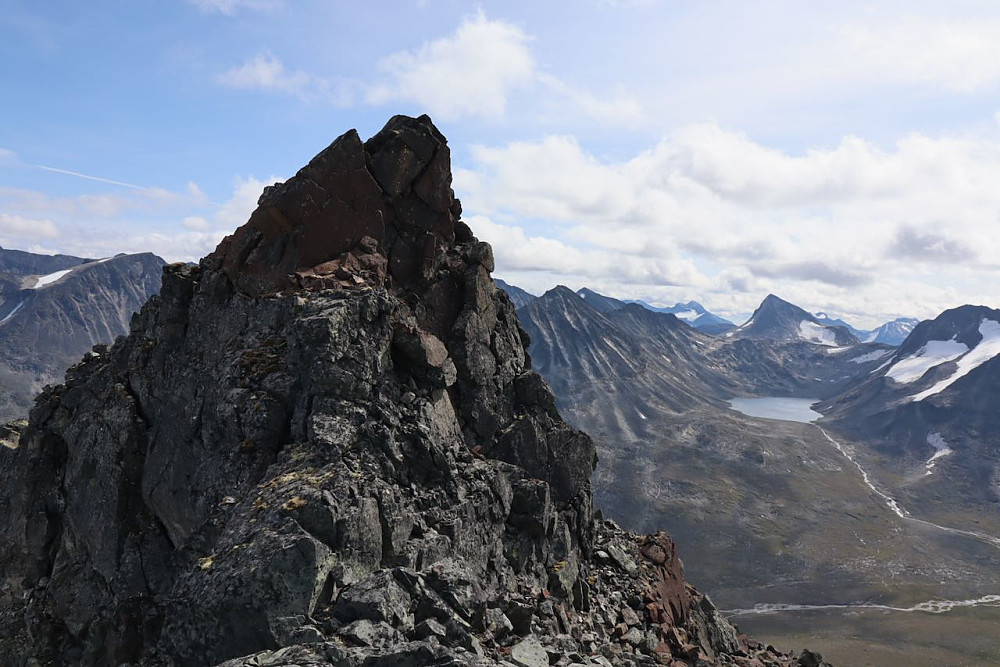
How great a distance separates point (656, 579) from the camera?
4297 cm

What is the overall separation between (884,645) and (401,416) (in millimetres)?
142275

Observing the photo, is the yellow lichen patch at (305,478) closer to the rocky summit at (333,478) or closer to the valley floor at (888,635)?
the rocky summit at (333,478)

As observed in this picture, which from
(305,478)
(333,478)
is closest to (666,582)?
(333,478)

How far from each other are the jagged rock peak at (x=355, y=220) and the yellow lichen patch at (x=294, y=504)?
13855 millimetres

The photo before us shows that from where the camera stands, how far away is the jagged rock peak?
34594 mm

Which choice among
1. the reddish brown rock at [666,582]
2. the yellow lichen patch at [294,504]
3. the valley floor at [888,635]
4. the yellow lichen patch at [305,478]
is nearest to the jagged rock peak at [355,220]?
the yellow lichen patch at [305,478]

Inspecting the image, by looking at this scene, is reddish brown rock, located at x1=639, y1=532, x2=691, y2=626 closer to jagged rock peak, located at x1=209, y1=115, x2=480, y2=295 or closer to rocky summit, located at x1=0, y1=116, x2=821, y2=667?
rocky summit, located at x1=0, y1=116, x2=821, y2=667

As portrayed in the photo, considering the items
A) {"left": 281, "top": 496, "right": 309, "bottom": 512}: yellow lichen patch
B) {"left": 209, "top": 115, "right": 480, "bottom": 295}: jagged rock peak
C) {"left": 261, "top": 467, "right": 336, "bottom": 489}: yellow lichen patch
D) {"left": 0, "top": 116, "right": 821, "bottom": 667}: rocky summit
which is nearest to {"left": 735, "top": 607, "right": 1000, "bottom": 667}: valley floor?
{"left": 0, "top": 116, "right": 821, "bottom": 667}: rocky summit

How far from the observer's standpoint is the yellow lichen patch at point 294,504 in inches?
858

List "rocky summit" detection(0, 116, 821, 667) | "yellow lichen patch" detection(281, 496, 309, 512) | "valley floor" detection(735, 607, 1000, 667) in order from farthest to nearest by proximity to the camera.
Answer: "valley floor" detection(735, 607, 1000, 667)
"yellow lichen patch" detection(281, 496, 309, 512)
"rocky summit" detection(0, 116, 821, 667)

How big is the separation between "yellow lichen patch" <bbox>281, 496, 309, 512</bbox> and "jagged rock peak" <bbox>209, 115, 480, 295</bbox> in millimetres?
13855

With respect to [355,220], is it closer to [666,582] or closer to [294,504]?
[294,504]

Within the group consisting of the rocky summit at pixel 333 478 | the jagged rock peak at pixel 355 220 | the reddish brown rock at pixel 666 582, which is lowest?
the reddish brown rock at pixel 666 582

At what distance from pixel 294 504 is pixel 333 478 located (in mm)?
2036
